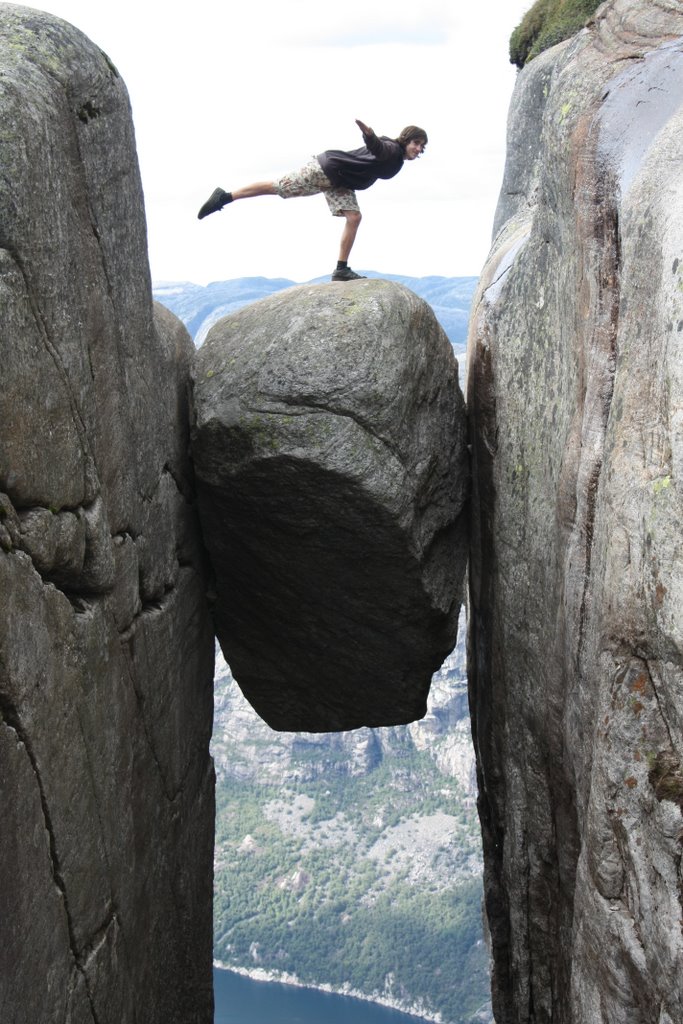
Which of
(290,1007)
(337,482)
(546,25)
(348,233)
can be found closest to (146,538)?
(337,482)

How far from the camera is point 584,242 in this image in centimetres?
916

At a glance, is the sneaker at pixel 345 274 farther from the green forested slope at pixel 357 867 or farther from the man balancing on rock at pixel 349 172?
the green forested slope at pixel 357 867

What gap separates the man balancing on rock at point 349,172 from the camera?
11.8m

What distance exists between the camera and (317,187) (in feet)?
39.6

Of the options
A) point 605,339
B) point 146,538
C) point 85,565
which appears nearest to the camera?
point 85,565

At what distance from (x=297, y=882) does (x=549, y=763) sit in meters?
54.8

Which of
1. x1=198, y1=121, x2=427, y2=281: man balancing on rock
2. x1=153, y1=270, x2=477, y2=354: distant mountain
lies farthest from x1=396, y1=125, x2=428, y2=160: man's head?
x1=153, y1=270, x2=477, y2=354: distant mountain

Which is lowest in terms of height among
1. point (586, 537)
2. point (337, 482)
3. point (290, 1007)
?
point (290, 1007)

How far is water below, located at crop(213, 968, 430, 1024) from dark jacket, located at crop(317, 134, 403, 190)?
49.8m

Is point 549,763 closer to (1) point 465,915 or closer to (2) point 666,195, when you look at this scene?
(2) point 666,195

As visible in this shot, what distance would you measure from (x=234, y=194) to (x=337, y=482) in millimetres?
3938

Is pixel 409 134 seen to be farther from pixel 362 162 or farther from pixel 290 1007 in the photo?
pixel 290 1007

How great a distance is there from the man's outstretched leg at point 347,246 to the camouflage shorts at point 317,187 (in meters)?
0.06

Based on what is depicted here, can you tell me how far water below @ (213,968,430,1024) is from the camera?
56312 millimetres
